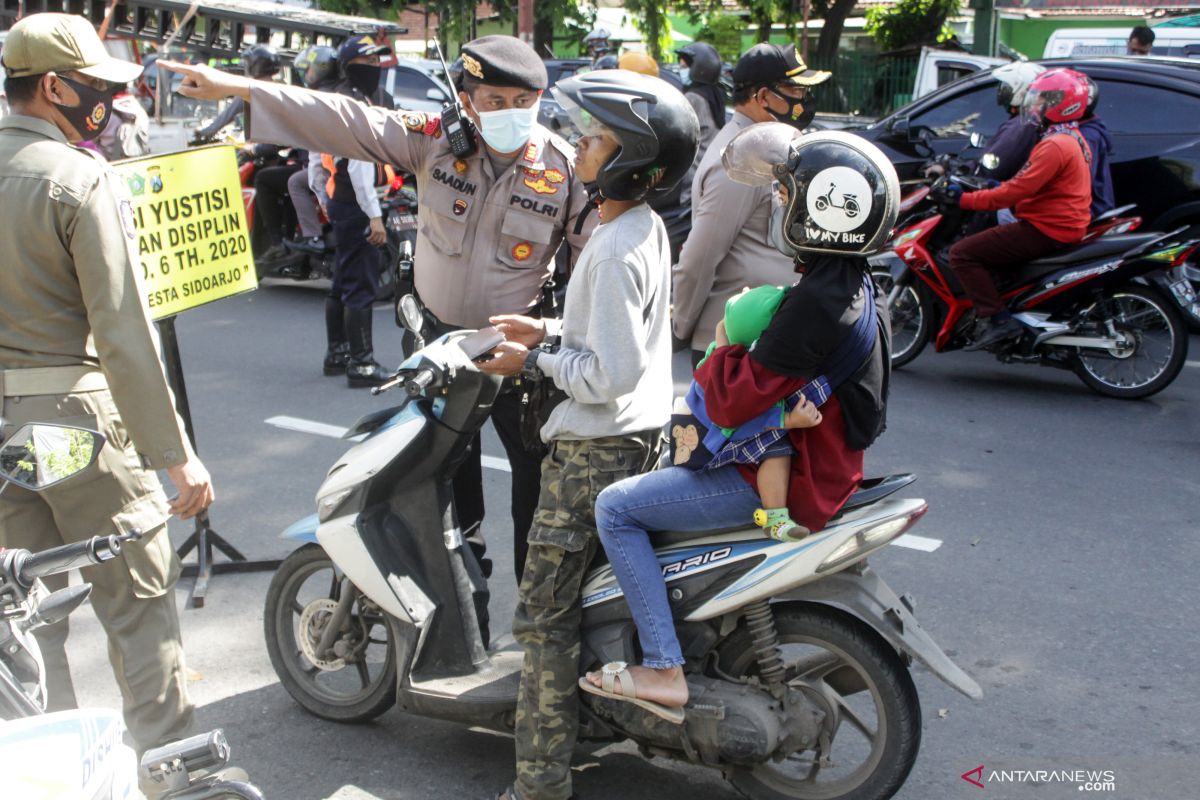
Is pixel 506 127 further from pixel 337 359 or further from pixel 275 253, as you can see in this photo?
pixel 275 253

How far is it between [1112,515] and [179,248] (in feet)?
12.6

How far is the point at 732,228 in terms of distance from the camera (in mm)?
4090

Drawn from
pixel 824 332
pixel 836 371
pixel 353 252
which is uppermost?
pixel 824 332

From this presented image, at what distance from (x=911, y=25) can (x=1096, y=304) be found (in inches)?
746

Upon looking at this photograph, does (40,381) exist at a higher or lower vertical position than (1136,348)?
higher

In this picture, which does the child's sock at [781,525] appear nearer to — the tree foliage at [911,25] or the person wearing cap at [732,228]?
the person wearing cap at [732,228]

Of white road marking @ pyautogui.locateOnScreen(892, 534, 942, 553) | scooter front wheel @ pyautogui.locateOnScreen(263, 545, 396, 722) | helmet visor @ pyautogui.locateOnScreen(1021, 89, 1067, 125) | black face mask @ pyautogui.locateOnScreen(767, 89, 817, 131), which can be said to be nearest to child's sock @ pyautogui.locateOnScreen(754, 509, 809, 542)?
scooter front wheel @ pyautogui.locateOnScreen(263, 545, 396, 722)

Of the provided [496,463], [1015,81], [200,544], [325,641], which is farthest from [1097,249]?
[325,641]

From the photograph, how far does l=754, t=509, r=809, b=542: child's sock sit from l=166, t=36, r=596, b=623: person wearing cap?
96 cm

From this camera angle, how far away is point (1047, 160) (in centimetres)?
664

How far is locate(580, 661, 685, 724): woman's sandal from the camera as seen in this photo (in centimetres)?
292

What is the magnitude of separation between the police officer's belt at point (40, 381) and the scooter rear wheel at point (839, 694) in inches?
66.4

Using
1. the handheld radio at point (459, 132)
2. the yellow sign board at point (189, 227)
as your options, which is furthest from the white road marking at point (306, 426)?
the handheld radio at point (459, 132)

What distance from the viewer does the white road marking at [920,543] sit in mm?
4867
